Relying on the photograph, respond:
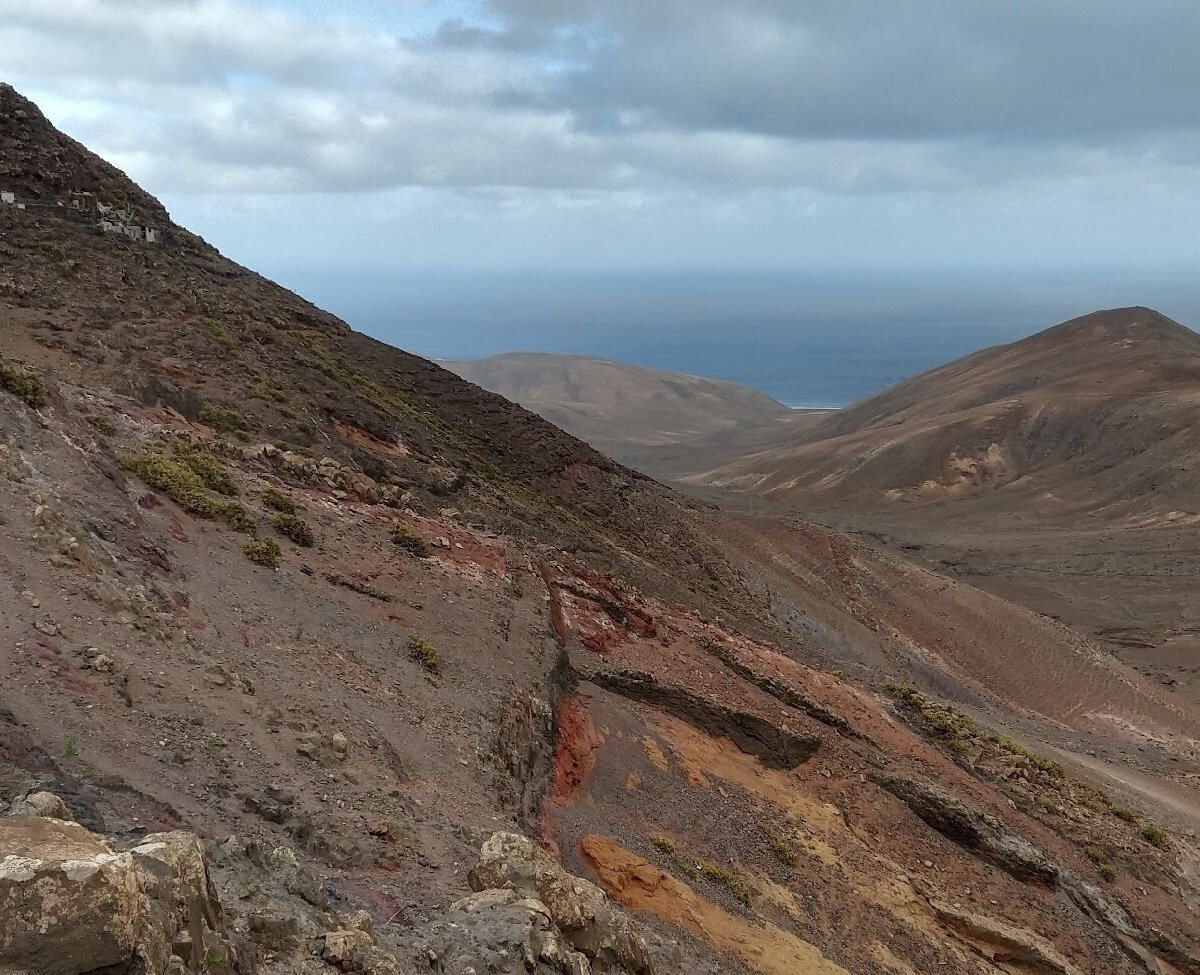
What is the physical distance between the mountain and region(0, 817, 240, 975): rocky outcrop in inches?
3707

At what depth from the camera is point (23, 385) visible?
11.3m

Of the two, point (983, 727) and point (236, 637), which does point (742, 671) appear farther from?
point (236, 637)

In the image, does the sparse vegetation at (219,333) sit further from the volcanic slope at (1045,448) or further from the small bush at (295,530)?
the volcanic slope at (1045,448)

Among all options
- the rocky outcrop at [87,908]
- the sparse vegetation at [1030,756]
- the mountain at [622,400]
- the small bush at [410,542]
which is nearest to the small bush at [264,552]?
the small bush at [410,542]

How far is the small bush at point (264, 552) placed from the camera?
38.5ft

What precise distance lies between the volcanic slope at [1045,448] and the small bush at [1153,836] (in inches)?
1486

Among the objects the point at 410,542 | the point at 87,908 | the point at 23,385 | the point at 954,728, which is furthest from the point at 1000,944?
the point at 23,385

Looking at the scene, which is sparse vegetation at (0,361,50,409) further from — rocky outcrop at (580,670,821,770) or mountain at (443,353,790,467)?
mountain at (443,353,790,467)

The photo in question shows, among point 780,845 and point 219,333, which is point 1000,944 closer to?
point 780,845

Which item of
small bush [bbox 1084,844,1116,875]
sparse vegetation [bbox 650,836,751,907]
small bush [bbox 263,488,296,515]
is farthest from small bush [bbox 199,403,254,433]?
small bush [bbox 1084,844,1116,875]

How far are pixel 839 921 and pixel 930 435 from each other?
5998 cm

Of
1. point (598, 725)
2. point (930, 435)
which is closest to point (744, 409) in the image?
point (930, 435)

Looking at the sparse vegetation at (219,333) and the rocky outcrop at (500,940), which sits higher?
the sparse vegetation at (219,333)

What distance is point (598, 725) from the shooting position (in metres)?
12.9
